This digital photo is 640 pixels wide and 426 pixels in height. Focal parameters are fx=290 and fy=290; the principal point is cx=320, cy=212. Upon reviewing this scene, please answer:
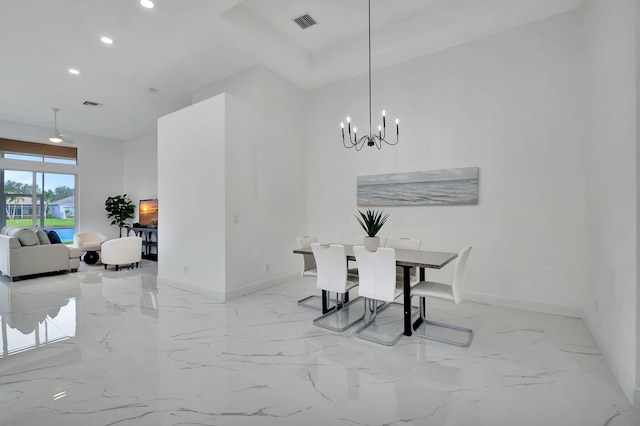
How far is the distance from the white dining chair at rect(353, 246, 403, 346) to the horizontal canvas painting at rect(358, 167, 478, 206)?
176 cm

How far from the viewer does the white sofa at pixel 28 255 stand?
5.14 metres

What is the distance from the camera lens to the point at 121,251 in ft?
20.1

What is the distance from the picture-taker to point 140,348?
2656 millimetres

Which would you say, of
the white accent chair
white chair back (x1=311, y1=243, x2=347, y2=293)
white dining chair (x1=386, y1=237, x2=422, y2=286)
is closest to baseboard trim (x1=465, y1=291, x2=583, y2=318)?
white dining chair (x1=386, y1=237, x2=422, y2=286)

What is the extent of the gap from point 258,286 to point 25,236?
4570 mm

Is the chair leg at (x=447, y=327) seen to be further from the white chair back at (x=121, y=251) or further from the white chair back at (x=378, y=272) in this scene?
the white chair back at (x=121, y=251)

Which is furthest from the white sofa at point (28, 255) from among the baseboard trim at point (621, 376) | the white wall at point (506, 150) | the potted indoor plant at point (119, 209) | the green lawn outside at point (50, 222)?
the baseboard trim at point (621, 376)

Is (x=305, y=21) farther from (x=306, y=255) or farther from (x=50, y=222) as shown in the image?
(x=50, y=222)

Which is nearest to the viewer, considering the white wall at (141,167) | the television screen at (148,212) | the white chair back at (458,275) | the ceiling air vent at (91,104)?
the white chair back at (458,275)

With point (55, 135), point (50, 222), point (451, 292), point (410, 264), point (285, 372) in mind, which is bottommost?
point (285, 372)

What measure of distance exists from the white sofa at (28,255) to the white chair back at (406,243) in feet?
20.6

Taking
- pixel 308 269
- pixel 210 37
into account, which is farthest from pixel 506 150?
pixel 210 37

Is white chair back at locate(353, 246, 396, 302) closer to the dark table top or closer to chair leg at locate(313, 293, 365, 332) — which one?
the dark table top

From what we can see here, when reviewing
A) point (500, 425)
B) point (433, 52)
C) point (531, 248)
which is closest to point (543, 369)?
point (500, 425)
